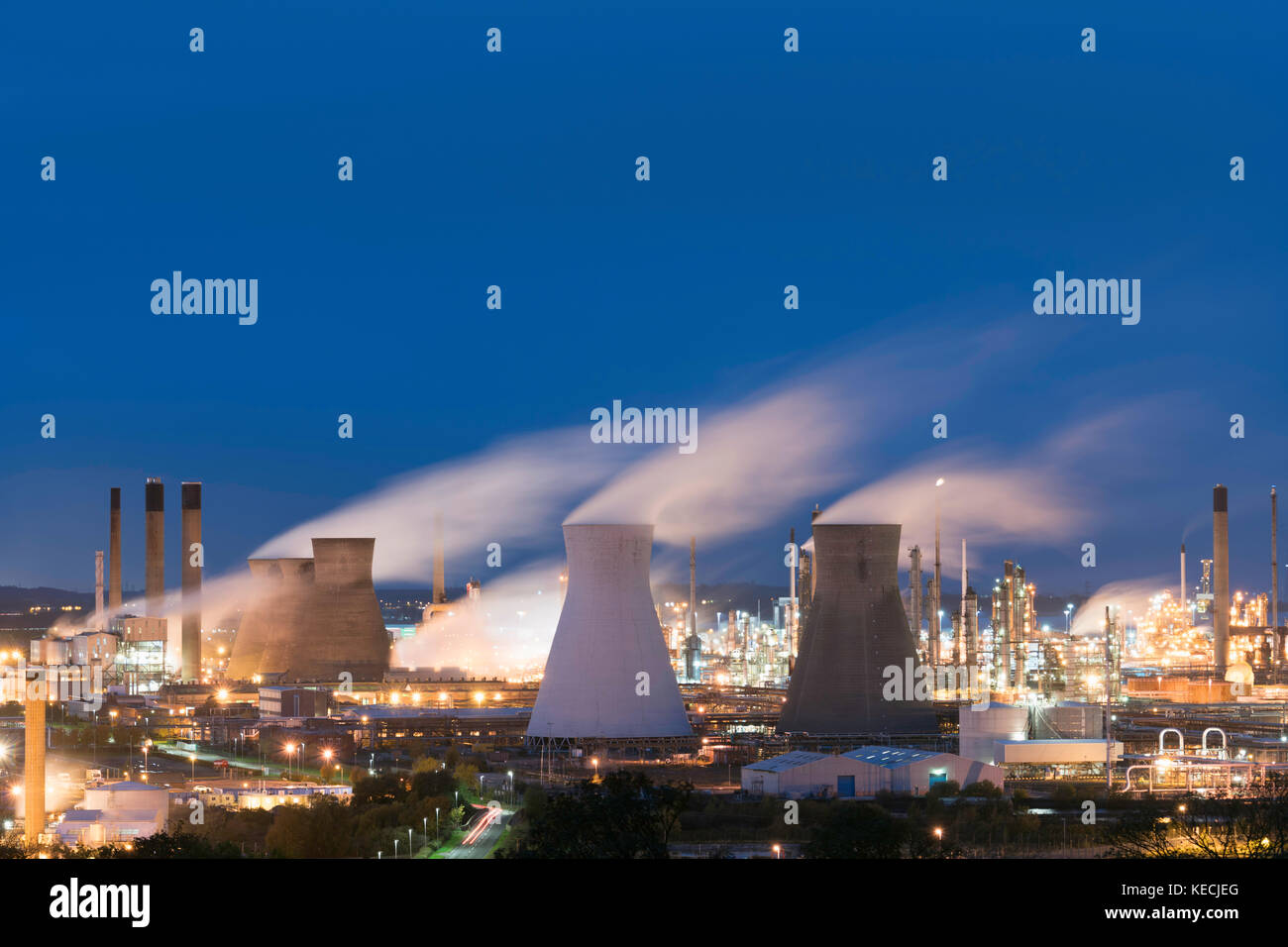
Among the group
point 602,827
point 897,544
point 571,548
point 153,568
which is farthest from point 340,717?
point 602,827

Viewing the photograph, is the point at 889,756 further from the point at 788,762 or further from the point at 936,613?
the point at 936,613

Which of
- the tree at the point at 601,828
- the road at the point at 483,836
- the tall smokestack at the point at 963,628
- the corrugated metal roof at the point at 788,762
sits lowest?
the road at the point at 483,836

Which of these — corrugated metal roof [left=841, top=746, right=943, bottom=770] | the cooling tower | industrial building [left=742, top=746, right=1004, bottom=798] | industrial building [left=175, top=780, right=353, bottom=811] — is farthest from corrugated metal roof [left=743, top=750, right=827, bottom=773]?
industrial building [left=175, top=780, right=353, bottom=811]

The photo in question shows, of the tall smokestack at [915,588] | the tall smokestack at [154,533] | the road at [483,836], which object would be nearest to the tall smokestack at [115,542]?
the tall smokestack at [154,533]

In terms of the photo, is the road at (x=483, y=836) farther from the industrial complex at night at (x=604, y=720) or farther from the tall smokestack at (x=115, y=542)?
the tall smokestack at (x=115, y=542)

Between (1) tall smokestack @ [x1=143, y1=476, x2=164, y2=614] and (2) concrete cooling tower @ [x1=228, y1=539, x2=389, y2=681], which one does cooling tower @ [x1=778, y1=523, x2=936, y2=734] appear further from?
(1) tall smokestack @ [x1=143, y1=476, x2=164, y2=614]
